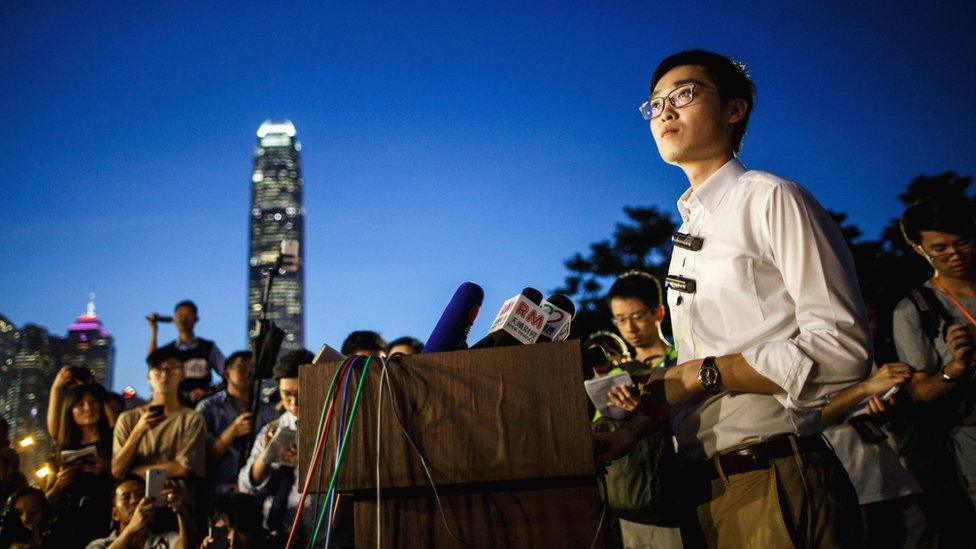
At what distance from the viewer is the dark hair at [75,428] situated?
250 inches

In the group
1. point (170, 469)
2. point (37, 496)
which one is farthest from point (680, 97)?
point (37, 496)

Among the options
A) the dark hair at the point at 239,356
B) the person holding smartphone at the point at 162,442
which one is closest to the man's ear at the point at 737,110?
the person holding smartphone at the point at 162,442

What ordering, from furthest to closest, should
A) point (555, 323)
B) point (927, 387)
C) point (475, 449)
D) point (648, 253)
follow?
point (648, 253) → point (927, 387) → point (555, 323) → point (475, 449)

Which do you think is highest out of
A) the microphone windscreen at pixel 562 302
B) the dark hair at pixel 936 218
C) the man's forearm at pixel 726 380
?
the dark hair at pixel 936 218

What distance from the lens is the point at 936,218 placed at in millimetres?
4113

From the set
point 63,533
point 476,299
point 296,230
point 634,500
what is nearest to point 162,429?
point 63,533

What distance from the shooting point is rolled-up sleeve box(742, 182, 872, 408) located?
6.03ft

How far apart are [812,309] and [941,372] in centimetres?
255

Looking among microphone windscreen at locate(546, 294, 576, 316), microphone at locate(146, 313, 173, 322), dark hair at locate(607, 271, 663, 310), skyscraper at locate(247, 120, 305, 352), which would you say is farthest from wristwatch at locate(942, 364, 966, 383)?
skyscraper at locate(247, 120, 305, 352)

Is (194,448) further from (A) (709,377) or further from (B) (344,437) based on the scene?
(A) (709,377)

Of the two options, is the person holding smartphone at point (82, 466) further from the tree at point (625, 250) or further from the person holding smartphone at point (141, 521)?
the tree at point (625, 250)

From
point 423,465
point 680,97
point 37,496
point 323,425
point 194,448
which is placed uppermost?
point 680,97

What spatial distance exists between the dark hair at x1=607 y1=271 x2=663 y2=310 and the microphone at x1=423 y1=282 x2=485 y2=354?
10.5ft

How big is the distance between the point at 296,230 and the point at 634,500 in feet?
608
